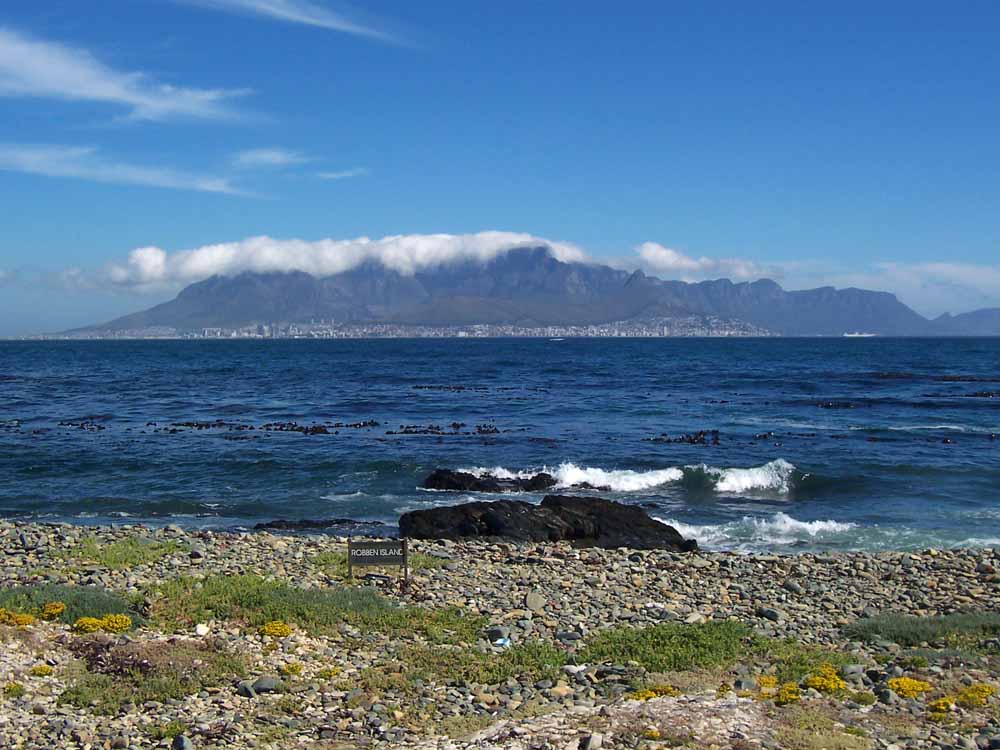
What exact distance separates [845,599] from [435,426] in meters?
35.7

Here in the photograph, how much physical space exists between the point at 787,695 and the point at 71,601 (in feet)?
38.5

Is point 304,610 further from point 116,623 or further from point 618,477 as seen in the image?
point 618,477

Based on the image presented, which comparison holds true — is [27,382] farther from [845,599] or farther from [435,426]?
[845,599]

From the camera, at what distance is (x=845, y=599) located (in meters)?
18.6

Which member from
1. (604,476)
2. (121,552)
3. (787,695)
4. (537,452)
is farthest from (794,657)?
(537,452)

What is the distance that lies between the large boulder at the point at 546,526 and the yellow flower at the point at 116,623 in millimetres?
10788

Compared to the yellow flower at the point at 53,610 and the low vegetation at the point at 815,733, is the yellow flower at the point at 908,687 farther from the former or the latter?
the yellow flower at the point at 53,610

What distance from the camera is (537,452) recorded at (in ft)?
142

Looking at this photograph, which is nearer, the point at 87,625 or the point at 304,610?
the point at 87,625

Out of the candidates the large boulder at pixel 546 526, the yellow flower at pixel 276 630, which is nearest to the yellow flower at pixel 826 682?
the yellow flower at pixel 276 630

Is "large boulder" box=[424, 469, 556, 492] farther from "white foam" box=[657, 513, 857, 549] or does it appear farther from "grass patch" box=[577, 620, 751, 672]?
"grass patch" box=[577, 620, 751, 672]

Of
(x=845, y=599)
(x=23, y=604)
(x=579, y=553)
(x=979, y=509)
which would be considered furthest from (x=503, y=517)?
(x=979, y=509)

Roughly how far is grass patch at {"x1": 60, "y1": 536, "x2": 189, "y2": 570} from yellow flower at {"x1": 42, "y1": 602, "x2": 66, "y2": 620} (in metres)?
3.33

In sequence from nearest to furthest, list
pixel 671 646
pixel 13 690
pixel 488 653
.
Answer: pixel 13 690 < pixel 488 653 < pixel 671 646
